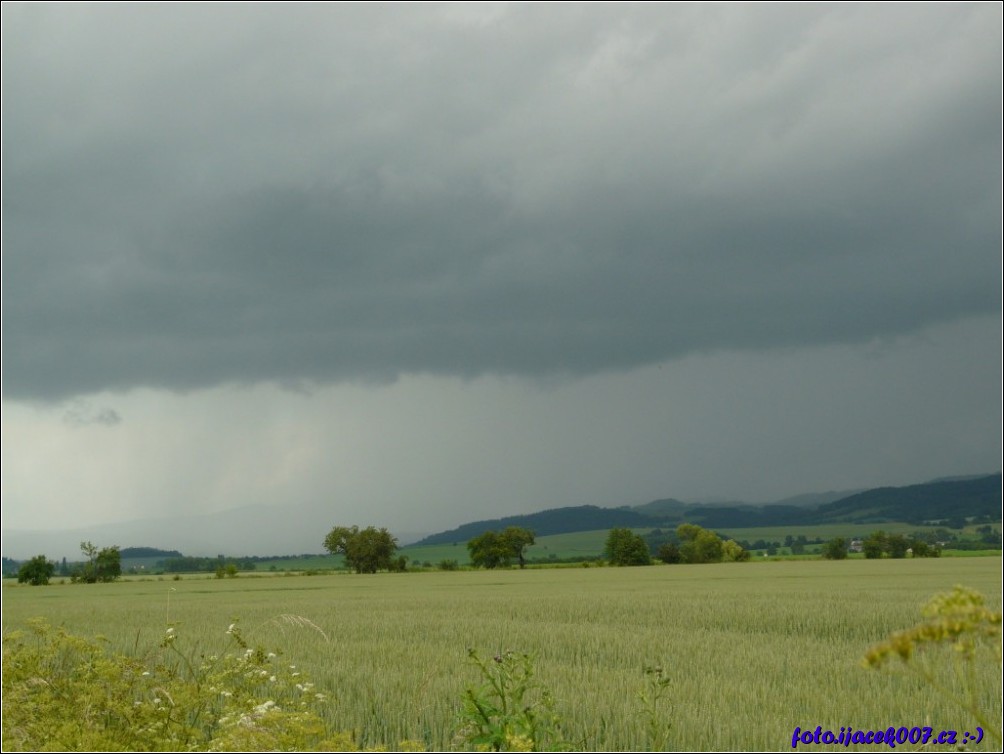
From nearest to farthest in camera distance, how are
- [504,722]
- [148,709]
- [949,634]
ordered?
[949,634], [504,722], [148,709]

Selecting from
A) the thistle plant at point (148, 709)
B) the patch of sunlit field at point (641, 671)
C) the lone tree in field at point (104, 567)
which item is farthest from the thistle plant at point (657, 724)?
the lone tree in field at point (104, 567)

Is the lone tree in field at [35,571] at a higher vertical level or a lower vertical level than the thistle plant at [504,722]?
lower

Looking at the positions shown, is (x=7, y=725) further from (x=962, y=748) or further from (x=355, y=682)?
(x=962, y=748)

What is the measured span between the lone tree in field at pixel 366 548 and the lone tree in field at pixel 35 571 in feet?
117

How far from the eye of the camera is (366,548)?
114 meters

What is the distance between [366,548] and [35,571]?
39989 mm

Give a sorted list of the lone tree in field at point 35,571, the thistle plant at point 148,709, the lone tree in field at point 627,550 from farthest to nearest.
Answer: the lone tree in field at point 627,550
the lone tree in field at point 35,571
the thistle plant at point 148,709

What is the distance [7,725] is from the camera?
7438 mm

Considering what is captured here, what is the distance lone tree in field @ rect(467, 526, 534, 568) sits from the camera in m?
126

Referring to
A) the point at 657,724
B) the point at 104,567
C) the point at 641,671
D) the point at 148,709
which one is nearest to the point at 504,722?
the point at 657,724

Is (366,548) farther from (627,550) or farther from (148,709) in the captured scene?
(148,709)

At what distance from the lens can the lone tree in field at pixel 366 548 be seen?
114438 millimetres

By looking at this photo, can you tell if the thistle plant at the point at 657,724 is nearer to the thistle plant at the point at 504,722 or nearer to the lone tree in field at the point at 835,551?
the thistle plant at the point at 504,722

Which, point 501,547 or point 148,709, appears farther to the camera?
point 501,547
